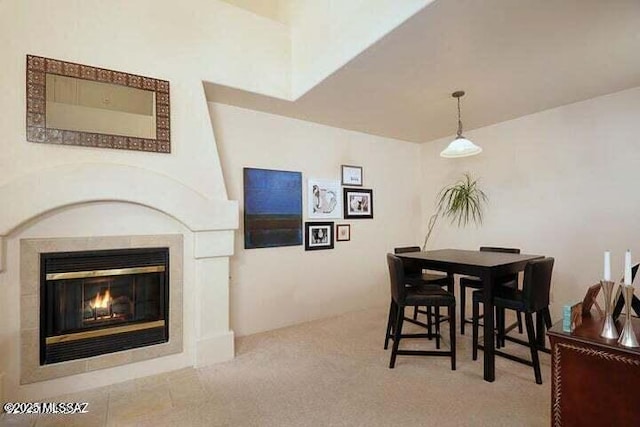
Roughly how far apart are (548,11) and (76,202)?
3.32 meters

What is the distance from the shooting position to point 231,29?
2.91 metres

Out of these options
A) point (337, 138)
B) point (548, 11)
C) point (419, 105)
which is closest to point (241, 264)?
point (337, 138)

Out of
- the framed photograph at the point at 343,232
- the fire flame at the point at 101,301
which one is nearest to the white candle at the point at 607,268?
the framed photograph at the point at 343,232

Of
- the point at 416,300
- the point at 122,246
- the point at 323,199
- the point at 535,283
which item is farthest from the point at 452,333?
the point at 122,246

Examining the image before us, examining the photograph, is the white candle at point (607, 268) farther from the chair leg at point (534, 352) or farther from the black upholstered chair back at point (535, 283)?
the chair leg at point (534, 352)

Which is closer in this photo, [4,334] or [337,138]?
[4,334]

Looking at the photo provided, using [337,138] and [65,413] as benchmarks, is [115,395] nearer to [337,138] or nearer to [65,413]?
[65,413]

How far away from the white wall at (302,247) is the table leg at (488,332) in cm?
195

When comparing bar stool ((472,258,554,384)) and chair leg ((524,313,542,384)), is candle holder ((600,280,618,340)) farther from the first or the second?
chair leg ((524,313,542,384))

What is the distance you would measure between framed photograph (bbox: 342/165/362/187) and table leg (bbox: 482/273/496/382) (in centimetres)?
219

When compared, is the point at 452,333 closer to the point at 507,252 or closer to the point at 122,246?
the point at 507,252

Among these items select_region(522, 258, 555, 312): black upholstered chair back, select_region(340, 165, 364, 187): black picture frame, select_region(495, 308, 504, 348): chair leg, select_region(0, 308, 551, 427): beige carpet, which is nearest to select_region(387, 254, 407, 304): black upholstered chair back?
select_region(0, 308, 551, 427): beige carpet

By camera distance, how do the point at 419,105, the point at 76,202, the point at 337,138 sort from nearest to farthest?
1. the point at 76,202
2. the point at 419,105
3. the point at 337,138

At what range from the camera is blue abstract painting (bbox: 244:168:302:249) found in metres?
3.40
